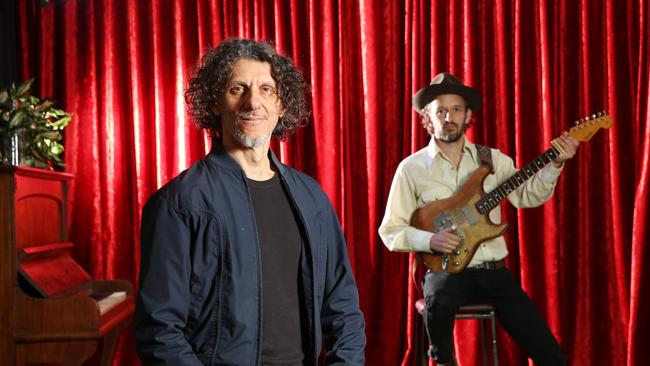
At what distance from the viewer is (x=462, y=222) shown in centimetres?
312

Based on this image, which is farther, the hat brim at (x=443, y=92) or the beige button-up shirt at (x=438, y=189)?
the hat brim at (x=443, y=92)

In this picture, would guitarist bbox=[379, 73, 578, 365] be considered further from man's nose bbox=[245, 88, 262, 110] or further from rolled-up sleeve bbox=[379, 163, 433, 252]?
man's nose bbox=[245, 88, 262, 110]

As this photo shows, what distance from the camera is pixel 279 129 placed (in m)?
1.94

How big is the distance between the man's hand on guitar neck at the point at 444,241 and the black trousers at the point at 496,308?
125mm


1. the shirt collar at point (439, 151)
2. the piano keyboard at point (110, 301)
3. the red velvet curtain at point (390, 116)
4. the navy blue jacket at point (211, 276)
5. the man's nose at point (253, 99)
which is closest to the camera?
the navy blue jacket at point (211, 276)

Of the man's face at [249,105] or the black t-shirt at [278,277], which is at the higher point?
the man's face at [249,105]

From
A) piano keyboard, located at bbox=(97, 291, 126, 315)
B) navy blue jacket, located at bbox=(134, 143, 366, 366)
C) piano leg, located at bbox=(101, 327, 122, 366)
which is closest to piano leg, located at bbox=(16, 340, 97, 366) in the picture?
piano keyboard, located at bbox=(97, 291, 126, 315)

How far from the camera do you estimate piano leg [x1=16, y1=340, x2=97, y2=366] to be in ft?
9.48

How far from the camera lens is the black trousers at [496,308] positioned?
9.51 feet

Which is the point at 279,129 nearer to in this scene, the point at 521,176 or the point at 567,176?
the point at 521,176

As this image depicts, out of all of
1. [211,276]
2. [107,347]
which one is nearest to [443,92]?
[211,276]

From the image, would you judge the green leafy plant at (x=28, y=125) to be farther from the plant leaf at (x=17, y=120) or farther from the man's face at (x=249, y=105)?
the man's face at (x=249, y=105)

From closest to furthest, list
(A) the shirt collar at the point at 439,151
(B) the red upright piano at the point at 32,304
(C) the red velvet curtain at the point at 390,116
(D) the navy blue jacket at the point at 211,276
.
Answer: (D) the navy blue jacket at the point at 211,276
(B) the red upright piano at the point at 32,304
(A) the shirt collar at the point at 439,151
(C) the red velvet curtain at the point at 390,116

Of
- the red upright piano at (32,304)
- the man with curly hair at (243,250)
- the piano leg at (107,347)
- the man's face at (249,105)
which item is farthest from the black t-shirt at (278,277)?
the piano leg at (107,347)
